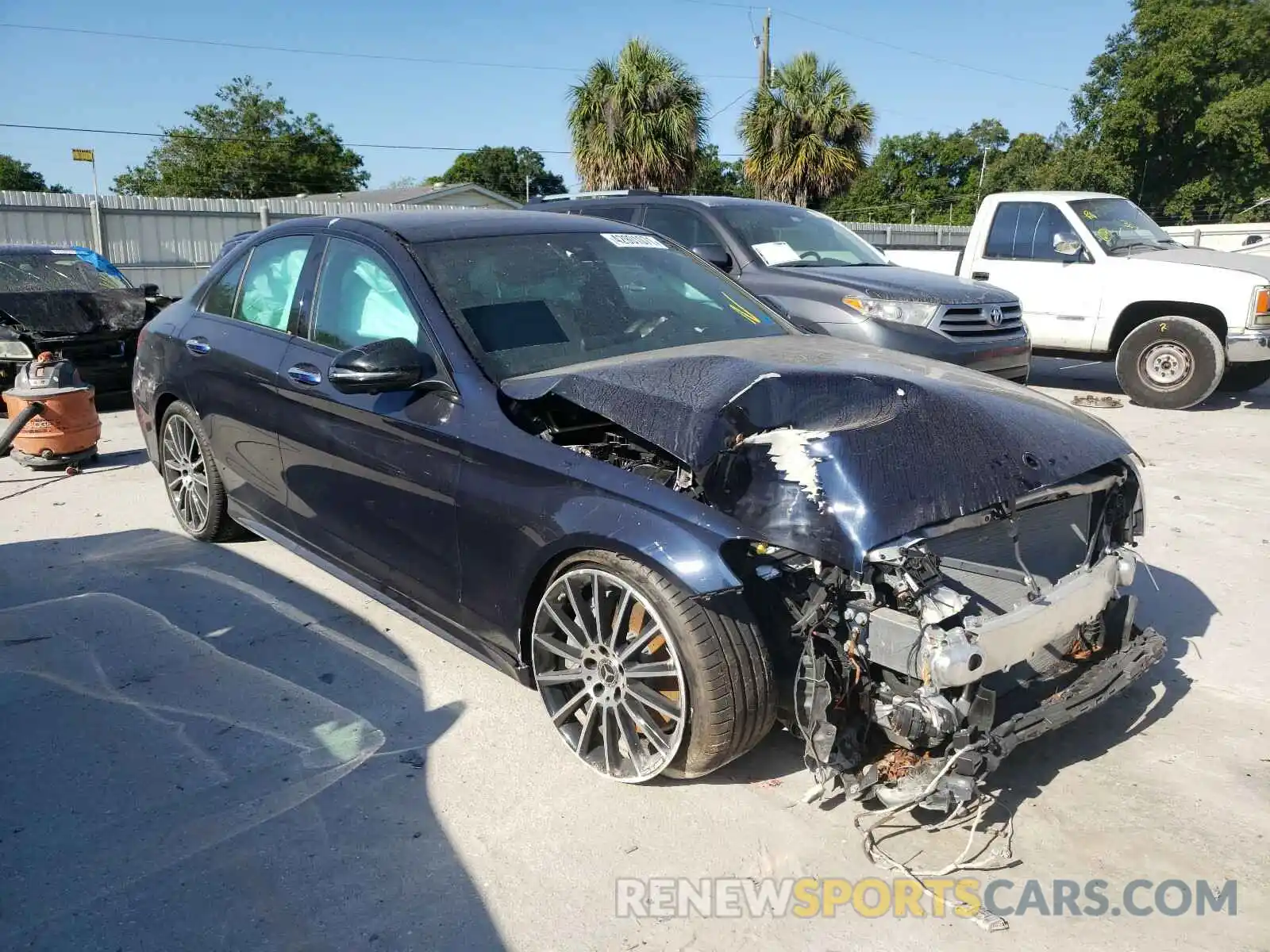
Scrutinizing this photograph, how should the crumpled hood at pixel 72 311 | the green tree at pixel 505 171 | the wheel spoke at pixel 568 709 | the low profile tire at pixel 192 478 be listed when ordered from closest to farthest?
the wheel spoke at pixel 568 709 < the low profile tire at pixel 192 478 < the crumpled hood at pixel 72 311 < the green tree at pixel 505 171

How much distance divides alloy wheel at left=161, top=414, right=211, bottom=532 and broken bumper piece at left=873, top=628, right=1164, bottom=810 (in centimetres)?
388

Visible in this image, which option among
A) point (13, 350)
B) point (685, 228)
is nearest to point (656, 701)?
point (685, 228)

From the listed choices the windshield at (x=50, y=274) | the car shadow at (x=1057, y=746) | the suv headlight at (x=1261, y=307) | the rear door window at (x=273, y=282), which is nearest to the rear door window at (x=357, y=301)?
the rear door window at (x=273, y=282)

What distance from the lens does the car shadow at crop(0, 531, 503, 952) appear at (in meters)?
2.51

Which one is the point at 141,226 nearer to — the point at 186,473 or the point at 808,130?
the point at 186,473

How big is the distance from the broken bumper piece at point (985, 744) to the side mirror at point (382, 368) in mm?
1989

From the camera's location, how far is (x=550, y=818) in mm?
2918

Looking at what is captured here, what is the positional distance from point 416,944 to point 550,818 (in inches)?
23.7

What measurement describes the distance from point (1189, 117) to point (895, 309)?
3860 cm

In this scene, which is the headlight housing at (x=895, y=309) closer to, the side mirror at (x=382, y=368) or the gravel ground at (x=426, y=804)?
the gravel ground at (x=426, y=804)

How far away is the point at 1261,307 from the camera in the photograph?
8734mm

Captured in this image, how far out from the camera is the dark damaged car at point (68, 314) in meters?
8.38

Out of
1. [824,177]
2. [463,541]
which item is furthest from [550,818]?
[824,177]

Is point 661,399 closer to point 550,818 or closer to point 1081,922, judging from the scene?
point 550,818
